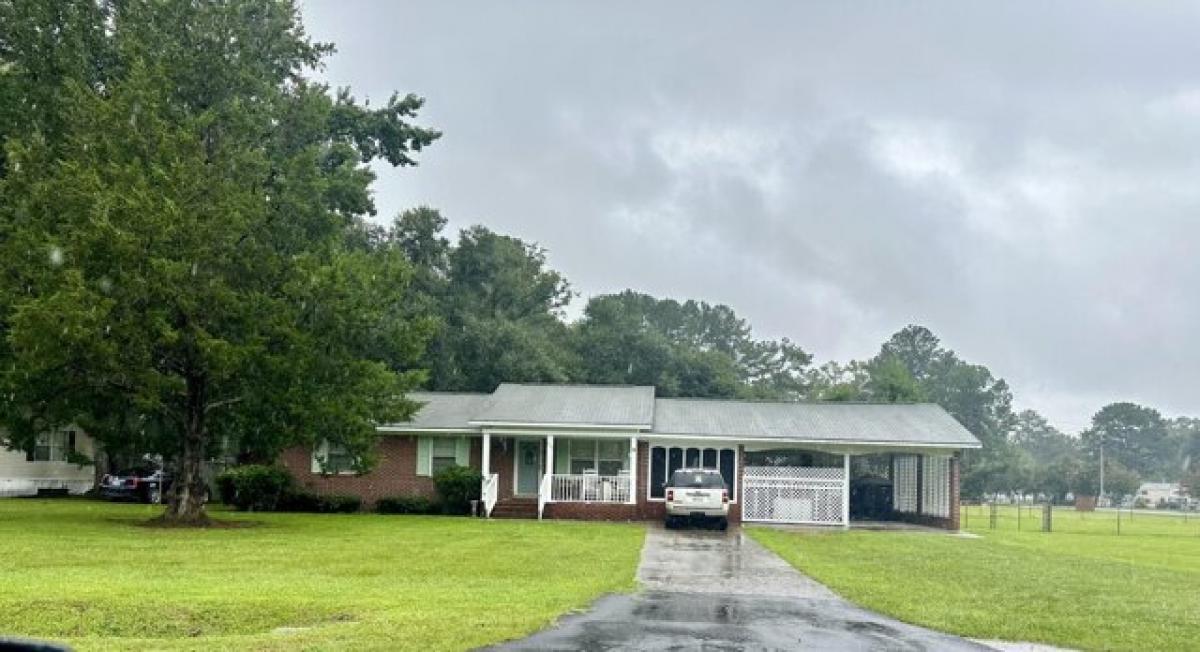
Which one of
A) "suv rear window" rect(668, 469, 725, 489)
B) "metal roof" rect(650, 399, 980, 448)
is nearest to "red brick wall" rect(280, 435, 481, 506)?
"metal roof" rect(650, 399, 980, 448)

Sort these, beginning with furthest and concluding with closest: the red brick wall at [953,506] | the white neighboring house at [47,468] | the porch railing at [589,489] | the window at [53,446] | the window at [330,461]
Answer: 1. the window at [53,446]
2. the white neighboring house at [47,468]
3. the red brick wall at [953,506]
4. the porch railing at [589,489]
5. the window at [330,461]

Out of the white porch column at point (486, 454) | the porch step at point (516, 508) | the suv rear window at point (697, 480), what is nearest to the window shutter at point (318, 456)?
the white porch column at point (486, 454)

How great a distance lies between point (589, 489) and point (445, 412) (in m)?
5.73

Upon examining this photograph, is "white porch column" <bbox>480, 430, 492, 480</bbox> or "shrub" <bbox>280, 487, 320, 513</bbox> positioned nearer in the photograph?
"white porch column" <bbox>480, 430, 492, 480</bbox>

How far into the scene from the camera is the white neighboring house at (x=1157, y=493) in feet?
361

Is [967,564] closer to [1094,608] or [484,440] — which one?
[1094,608]

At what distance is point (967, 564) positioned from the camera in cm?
1862

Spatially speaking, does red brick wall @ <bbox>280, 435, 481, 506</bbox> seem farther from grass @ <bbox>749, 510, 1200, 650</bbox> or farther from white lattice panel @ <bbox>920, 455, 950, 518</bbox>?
white lattice panel @ <bbox>920, 455, 950, 518</bbox>

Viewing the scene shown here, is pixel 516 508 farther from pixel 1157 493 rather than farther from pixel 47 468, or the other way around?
pixel 1157 493

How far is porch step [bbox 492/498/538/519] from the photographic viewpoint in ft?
99.3

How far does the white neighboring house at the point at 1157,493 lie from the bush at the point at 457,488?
97.9 metres

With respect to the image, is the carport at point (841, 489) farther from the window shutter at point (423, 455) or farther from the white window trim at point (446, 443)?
the window shutter at point (423, 455)

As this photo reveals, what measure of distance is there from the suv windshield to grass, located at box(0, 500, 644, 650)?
11.6 ft

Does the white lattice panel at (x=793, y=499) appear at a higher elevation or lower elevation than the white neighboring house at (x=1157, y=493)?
higher
